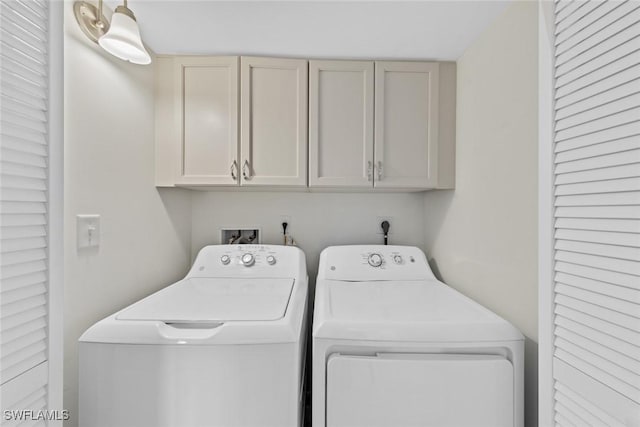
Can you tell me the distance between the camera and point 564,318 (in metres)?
0.77

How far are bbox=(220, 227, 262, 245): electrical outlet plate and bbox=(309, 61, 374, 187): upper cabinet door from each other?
62 centimetres

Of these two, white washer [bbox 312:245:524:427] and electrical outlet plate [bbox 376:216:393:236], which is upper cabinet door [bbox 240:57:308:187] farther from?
white washer [bbox 312:245:524:427]

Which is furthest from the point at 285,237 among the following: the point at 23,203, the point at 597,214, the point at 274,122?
the point at 597,214

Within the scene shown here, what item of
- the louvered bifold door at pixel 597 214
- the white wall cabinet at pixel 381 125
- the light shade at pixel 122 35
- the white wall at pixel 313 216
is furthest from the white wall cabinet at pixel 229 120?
the louvered bifold door at pixel 597 214

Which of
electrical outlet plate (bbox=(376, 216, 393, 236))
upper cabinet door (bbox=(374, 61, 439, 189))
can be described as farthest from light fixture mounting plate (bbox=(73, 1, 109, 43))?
electrical outlet plate (bbox=(376, 216, 393, 236))

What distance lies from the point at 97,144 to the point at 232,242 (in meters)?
1.02

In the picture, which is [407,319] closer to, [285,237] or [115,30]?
[285,237]

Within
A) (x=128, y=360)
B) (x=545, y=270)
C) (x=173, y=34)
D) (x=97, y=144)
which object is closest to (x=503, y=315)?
(x=545, y=270)

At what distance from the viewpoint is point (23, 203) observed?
66 cm

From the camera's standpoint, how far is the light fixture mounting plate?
112 centimetres

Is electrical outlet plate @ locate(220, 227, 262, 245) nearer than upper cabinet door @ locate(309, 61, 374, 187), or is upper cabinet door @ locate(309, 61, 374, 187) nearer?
upper cabinet door @ locate(309, 61, 374, 187)

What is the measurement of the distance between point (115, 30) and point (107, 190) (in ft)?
2.02

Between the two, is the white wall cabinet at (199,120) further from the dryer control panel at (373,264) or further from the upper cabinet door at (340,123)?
the dryer control panel at (373,264)

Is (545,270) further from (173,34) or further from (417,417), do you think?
(173,34)
